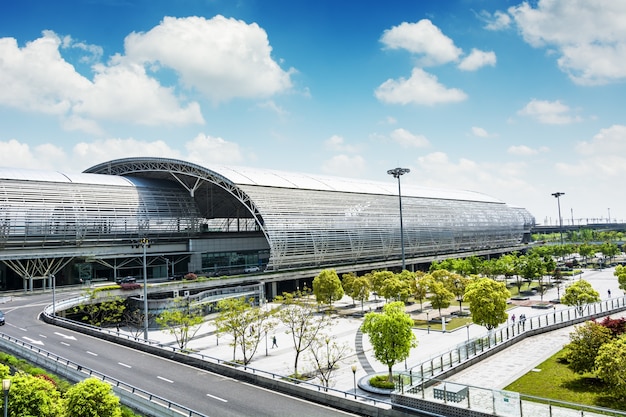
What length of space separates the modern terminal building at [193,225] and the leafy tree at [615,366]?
143 feet

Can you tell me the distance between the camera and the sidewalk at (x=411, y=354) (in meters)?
25.8

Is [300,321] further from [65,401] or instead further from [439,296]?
[65,401]

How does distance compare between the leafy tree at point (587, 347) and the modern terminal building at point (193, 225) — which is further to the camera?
the modern terminal building at point (193, 225)

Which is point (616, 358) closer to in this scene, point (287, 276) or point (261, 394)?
point (261, 394)

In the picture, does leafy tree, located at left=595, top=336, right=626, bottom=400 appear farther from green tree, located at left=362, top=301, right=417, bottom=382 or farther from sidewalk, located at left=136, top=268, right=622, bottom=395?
green tree, located at left=362, top=301, right=417, bottom=382

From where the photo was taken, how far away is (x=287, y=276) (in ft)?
217

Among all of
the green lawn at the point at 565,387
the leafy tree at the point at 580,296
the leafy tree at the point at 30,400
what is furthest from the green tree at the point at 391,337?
the leafy tree at the point at 580,296

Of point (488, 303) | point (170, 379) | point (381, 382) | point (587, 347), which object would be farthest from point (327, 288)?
point (587, 347)

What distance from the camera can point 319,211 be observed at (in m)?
74.8

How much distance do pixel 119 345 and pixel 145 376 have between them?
8.54m

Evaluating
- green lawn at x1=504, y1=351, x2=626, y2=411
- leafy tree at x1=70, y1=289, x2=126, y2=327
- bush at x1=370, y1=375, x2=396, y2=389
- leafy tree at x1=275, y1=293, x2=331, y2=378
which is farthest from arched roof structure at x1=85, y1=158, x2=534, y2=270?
green lawn at x1=504, y1=351, x2=626, y2=411

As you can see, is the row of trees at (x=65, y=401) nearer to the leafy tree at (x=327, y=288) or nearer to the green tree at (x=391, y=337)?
the green tree at (x=391, y=337)

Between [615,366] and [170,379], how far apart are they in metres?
21.0

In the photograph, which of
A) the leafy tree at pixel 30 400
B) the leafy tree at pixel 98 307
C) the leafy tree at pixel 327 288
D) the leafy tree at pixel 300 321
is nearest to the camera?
the leafy tree at pixel 30 400
